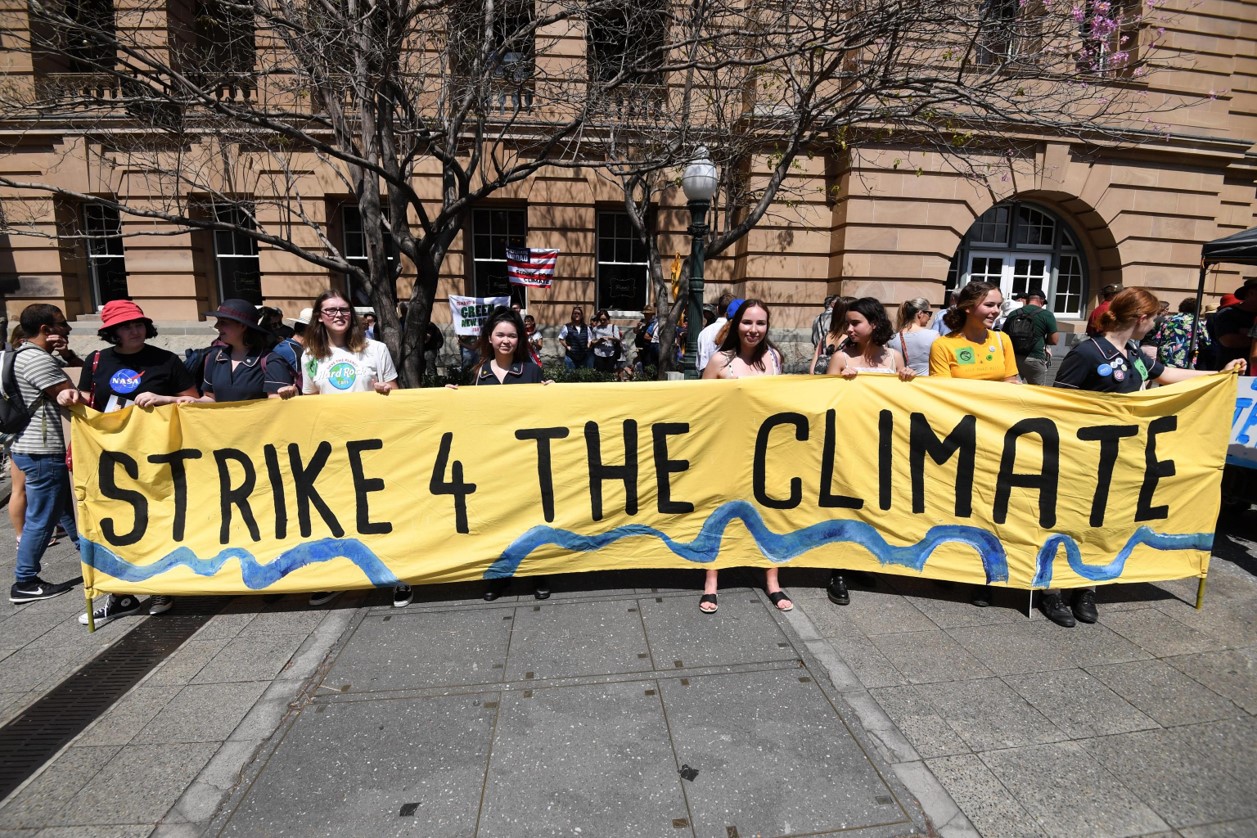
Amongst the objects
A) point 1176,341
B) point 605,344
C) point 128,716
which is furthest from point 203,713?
point 1176,341

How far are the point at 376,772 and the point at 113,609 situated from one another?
2.73m

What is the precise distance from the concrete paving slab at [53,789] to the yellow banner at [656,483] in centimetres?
121

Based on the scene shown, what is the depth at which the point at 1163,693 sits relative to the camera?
3098 mm

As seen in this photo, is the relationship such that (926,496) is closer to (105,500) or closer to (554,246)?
(105,500)

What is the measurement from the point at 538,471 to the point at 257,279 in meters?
13.1

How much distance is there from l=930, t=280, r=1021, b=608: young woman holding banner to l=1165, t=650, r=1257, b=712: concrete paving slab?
988 mm

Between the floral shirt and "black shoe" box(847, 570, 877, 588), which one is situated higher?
the floral shirt

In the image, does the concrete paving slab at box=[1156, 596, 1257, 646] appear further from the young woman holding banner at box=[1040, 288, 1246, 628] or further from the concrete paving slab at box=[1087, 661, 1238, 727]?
the concrete paving slab at box=[1087, 661, 1238, 727]

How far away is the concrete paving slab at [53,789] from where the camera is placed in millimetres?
2391

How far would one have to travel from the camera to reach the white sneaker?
13.1 ft

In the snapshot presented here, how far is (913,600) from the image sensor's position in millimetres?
4094

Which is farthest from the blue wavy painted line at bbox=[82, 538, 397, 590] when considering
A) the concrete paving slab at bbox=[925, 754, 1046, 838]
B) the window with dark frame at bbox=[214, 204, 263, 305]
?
the window with dark frame at bbox=[214, 204, 263, 305]

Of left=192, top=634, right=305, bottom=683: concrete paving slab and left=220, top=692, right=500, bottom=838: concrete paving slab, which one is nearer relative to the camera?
left=220, top=692, right=500, bottom=838: concrete paving slab

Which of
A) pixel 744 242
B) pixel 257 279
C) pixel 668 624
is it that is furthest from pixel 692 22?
pixel 257 279
